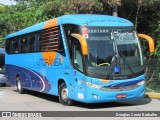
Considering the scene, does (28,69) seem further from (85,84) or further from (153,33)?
(153,33)

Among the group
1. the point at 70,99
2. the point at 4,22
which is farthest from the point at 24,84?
the point at 4,22

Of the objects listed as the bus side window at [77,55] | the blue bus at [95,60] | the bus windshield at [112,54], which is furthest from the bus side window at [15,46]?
the bus windshield at [112,54]

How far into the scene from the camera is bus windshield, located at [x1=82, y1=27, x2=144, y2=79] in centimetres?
1274

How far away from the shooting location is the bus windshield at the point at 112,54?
1274cm

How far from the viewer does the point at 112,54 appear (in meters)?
13.0

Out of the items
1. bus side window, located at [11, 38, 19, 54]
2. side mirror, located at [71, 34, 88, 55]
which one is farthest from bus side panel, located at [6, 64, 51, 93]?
side mirror, located at [71, 34, 88, 55]

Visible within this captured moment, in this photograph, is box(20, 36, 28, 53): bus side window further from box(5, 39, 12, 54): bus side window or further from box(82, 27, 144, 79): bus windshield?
box(82, 27, 144, 79): bus windshield

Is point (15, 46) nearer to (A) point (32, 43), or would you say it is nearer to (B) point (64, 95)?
(A) point (32, 43)

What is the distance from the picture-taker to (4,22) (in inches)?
1454

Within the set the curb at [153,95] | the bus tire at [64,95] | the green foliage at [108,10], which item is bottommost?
the curb at [153,95]

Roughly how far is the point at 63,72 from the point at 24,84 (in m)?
5.81

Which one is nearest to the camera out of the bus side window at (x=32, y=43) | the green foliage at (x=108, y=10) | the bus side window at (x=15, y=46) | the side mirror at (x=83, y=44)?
the side mirror at (x=83, y=44)

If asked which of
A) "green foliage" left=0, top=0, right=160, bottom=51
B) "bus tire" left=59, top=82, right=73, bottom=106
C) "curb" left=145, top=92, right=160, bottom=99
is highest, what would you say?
"green foliage" left=0, top=0, right=160, bottom=51

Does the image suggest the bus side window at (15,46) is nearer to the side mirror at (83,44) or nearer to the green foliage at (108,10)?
the green foliage at (108,10)
